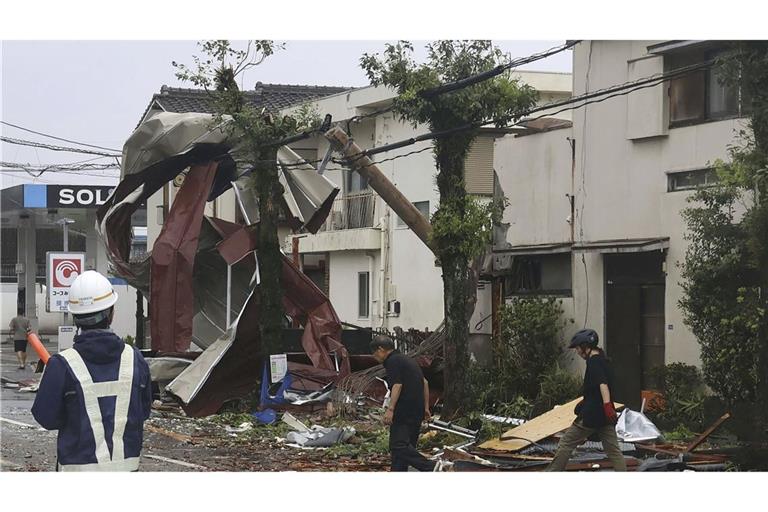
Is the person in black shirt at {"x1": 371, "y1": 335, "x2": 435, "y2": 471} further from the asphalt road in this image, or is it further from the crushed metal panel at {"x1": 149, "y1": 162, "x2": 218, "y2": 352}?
the crushed metal panel at {"x1": 149, "y1": 162, "x2": 218, "y2": 352}

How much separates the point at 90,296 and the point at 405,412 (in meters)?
5.65

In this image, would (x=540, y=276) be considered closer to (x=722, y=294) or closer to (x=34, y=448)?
(x=722, y=294)

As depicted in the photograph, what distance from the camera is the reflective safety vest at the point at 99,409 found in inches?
252

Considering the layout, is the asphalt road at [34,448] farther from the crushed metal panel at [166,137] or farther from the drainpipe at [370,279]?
the drainpipe at [370,279]

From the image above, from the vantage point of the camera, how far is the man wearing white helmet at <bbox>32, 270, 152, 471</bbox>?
20.9 ft

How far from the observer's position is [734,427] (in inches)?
594

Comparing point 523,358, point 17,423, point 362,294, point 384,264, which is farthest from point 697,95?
point 362,294

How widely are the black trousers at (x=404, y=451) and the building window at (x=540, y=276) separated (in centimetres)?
900

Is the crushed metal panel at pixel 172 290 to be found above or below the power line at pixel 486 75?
below

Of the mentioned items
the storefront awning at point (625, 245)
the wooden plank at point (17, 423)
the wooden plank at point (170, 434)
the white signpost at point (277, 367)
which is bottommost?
the wooden plank at point (17, 423)

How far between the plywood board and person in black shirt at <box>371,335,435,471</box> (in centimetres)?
283

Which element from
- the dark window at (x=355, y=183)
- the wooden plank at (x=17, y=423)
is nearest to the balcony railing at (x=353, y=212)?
the dark window at (x=355, y=183)

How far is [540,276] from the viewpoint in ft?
69.0

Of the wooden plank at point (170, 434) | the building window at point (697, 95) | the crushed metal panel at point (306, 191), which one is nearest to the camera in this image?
the wooden plank at point (170, 434)
